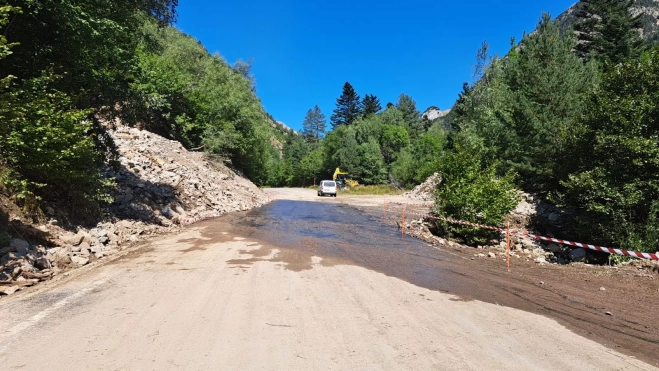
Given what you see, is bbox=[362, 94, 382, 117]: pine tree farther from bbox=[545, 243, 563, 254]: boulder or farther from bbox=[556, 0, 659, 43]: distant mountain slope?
bbox=[545, 243, 563, 254]: boulder

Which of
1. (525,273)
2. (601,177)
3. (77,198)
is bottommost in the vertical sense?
(525,273)

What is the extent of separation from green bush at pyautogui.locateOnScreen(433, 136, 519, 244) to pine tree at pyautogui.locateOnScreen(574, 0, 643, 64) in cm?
2889

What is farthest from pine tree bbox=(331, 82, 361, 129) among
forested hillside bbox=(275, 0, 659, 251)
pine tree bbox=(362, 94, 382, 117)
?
forested hillside bbox=(275, 0, 659, 251)

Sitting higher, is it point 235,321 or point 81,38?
point 81,38

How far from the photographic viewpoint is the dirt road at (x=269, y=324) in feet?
12.5

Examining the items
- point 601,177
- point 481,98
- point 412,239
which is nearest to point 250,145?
point 481,98

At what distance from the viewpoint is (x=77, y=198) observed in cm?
998

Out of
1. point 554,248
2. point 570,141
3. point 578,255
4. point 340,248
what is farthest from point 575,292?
point 570,141

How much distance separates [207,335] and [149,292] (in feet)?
7.05

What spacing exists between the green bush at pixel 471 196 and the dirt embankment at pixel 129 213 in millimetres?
10723

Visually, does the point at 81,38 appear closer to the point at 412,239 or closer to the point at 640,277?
the point at 412,239

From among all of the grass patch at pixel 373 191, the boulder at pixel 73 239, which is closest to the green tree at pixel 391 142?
the grass patch at pixel 373 191

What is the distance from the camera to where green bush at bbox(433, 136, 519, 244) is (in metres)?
13.9

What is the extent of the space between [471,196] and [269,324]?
11.1m
